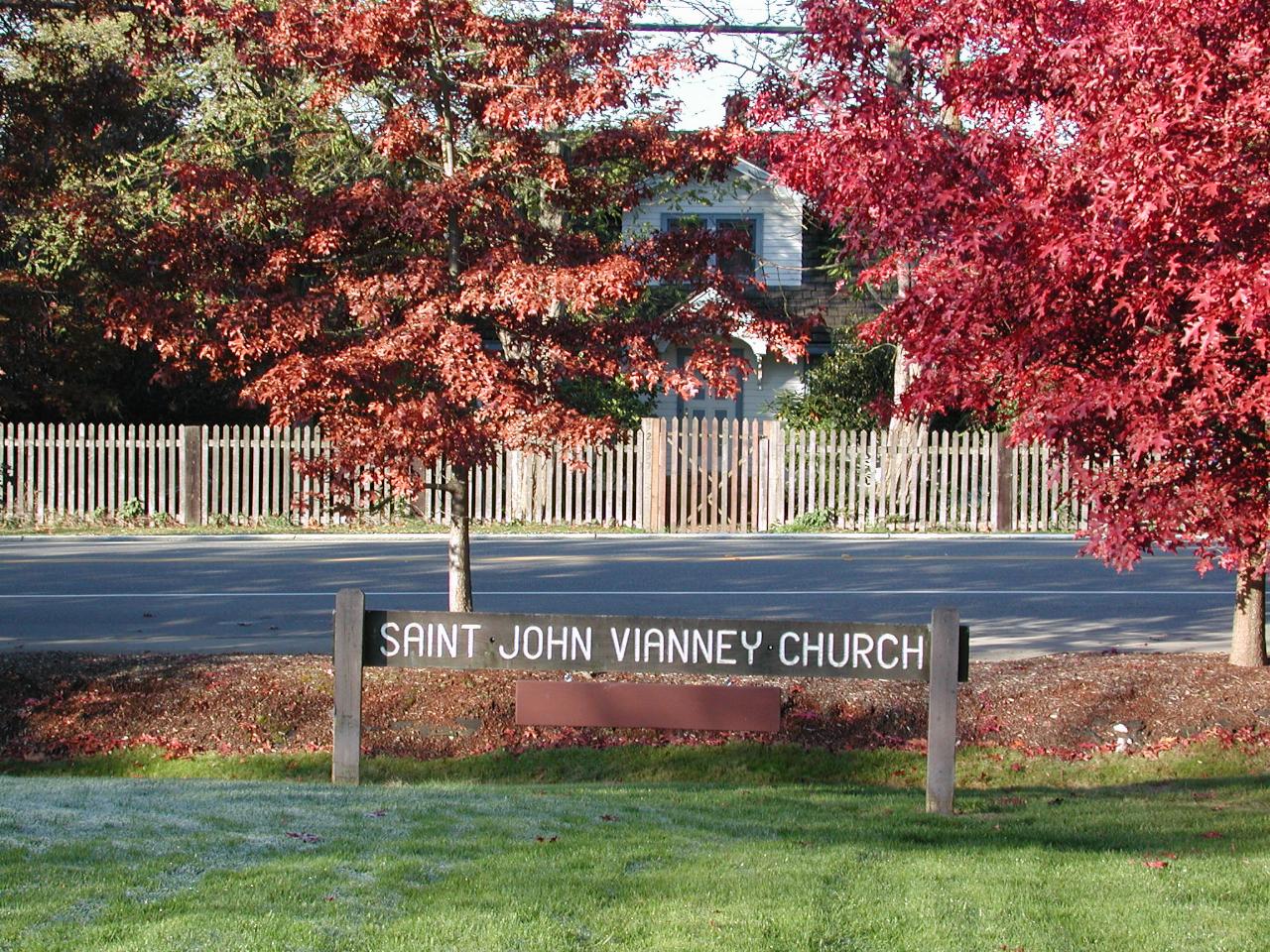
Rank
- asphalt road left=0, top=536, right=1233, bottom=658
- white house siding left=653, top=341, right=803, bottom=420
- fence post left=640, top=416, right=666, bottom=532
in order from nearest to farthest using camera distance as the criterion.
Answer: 1. asphalt road left=0, top=536, right=1233, bottom=658
2. fence post left=640, top=416, right=666, bottom=532
3. white house siding left=653, top=341, right=803, bottom=420

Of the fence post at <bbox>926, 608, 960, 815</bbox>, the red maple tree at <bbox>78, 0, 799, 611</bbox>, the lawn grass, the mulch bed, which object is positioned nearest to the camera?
the lawn grass

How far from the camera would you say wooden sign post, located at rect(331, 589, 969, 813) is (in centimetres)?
699

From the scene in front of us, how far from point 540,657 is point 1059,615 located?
8145 millimetres

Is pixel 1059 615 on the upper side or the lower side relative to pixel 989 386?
lower

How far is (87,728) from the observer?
9.88m

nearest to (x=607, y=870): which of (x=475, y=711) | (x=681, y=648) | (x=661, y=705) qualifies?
(x=681, y=648)

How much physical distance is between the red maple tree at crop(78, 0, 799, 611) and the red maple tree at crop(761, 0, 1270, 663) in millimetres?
1360

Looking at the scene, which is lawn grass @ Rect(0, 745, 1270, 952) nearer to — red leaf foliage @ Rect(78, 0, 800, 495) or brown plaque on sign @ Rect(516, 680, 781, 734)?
brown plaque on sign @ Rect(516, 680, 781, 734)

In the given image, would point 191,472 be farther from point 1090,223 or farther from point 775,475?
point 1090,223

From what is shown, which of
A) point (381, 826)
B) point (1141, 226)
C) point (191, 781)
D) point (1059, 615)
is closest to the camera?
point (381, 826)

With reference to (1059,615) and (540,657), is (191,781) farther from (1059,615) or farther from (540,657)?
(1059,615)

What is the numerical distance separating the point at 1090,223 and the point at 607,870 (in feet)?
12.8

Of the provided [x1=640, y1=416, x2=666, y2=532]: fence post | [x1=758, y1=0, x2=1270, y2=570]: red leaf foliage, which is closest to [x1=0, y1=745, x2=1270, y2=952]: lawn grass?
[x1=758, y1=0, x2=1270, y2=570]: red leaf foliage

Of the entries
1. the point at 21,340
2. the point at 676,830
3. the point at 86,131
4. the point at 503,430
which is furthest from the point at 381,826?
the point at 21,340
